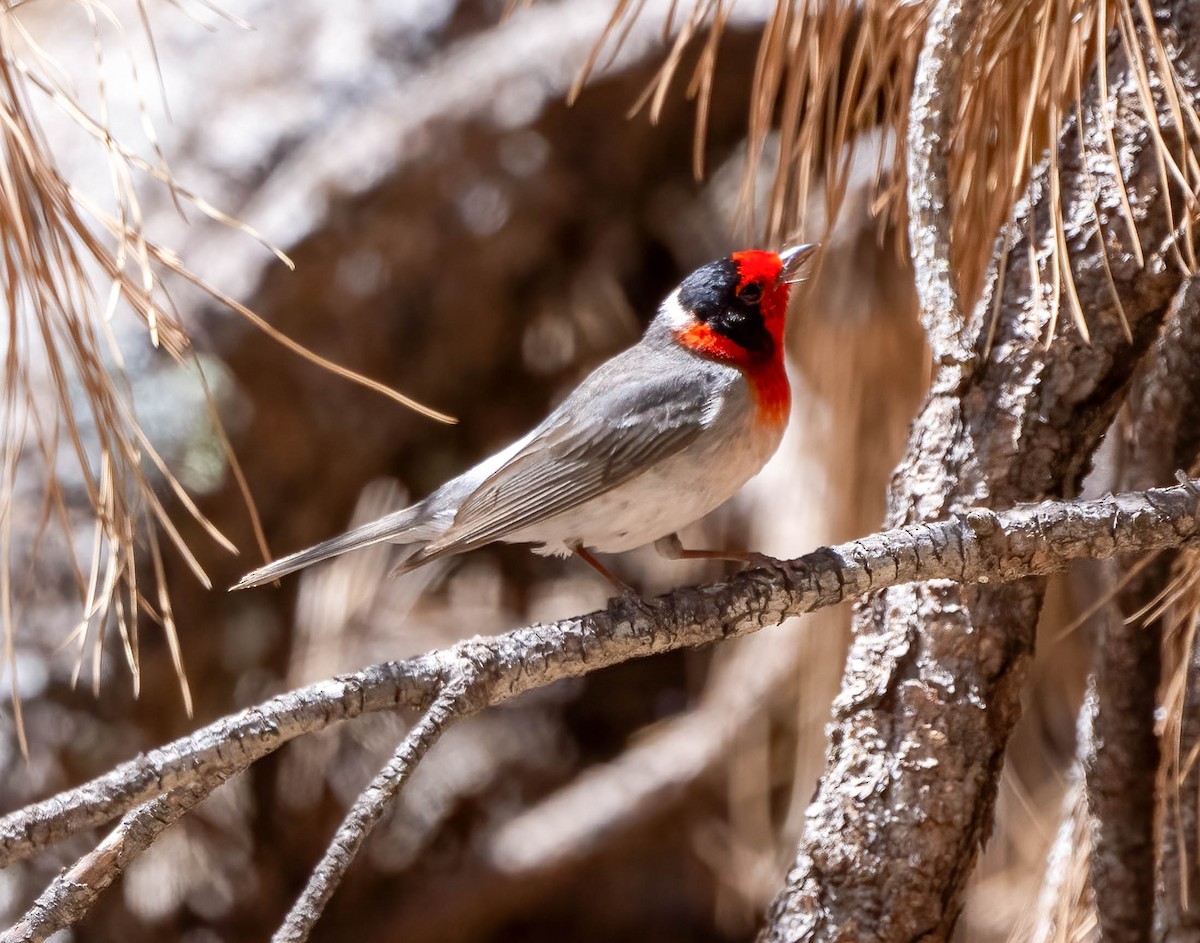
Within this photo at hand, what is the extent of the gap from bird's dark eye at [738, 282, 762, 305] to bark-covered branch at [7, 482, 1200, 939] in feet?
2.65

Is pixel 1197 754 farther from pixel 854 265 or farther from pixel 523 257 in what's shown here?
pixel 523 257

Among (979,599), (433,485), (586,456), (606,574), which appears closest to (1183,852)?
(979,599)

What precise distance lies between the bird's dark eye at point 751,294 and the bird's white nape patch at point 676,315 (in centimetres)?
14

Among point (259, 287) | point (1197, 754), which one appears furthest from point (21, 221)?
point (259, 287)

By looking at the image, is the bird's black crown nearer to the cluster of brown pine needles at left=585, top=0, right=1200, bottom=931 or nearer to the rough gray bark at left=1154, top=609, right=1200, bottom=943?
the cluster of brown pine needles at left=585, top=0, right=1200, bottom=931

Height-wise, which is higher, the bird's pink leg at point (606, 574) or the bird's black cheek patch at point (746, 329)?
the bird's black cheek patch at point (746, 329)

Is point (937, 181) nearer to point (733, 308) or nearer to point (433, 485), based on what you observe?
point (733, 308)

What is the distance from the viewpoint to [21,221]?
4.97ft

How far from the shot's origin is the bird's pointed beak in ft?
7.71

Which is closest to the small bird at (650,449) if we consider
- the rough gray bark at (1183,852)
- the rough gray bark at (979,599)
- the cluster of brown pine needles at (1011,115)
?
the cluster of brown pine needles at (1011,115)

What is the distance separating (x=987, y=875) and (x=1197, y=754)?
5.96 ft

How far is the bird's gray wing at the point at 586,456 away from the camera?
2.31 meters

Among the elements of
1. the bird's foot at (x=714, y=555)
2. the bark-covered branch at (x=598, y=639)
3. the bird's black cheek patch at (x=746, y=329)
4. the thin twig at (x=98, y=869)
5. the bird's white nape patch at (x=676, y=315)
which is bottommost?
the thin twig at (x=98, y=869)

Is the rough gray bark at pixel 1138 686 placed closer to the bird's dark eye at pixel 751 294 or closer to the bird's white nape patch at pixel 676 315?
the bird's dark eye at pixel 751 294
